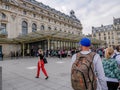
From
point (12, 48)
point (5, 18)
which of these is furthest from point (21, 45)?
point (5, 18)

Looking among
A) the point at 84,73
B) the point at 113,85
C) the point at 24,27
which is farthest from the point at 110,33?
the point at 84,73

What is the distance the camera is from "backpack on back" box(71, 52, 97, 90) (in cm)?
192

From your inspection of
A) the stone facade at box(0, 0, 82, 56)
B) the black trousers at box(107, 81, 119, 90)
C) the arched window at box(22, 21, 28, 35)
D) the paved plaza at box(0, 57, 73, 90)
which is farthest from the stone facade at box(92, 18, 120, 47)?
the black trousers at box(107, 81, 119, 90)

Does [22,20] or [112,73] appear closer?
[112,73]

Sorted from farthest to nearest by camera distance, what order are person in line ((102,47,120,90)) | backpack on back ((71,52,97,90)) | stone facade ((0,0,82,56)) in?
1. stone facade ((0,0,82,56))
2. person in line ((102,47,120,90))
3. backpack on back ((71,52,97,90))

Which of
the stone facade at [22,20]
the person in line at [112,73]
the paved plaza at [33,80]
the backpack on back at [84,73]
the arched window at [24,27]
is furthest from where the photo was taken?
the arched window at [24,27]

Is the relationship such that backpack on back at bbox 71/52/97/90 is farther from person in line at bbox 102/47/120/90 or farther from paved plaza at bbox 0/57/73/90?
paved plaza at bbox 0/57/73/90

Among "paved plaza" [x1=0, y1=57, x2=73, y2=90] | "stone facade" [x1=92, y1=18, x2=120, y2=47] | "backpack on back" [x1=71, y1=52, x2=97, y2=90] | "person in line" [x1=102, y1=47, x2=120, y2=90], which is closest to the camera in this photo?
"backpack on back" [x1=71, y1=52, x2=97, y2=90]

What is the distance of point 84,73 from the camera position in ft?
6.28

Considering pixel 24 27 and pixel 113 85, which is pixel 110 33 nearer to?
pixel 24 27

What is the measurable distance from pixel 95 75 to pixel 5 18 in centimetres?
3123

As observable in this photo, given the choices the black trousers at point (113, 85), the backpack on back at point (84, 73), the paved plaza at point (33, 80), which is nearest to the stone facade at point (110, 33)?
the paved plaza at point (33, 80)

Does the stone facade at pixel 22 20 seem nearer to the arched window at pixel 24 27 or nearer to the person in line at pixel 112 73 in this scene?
the arched window at pixel 24 27

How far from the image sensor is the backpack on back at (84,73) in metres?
1.92
